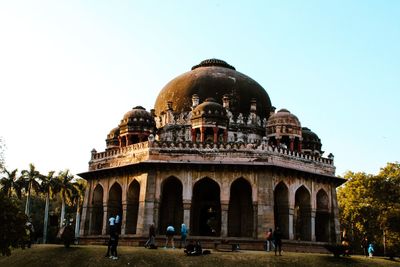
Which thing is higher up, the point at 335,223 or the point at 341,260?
the point at 335,223

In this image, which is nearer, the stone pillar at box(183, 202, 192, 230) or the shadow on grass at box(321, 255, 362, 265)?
the shadow on grass at box(321, 255, 362, 265)

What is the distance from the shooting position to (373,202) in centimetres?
3556

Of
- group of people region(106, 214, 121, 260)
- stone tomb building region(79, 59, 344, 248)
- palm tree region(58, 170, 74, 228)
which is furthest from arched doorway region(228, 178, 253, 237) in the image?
palm tree region(58, 170, 74, 228)

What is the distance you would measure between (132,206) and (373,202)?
19.0 metres

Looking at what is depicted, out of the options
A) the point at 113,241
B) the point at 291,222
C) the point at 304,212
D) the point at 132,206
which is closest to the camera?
the point at 113,241

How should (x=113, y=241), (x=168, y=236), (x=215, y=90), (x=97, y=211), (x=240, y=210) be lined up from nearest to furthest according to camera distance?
1. (x=113, y=241)
2. (x=168, y=236)
3. (x=240, y=210)
4. (x=97, y=211)
5. (x=215, y=90)

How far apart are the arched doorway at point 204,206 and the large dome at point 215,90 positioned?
5518 millimetres

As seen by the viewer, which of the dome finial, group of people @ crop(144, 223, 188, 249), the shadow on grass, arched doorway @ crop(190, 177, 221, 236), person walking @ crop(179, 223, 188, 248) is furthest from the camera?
the dome finial

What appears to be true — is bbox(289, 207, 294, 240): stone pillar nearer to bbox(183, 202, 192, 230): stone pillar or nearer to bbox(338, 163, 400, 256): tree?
bbox(183, 202, 192, 230): stone pillar

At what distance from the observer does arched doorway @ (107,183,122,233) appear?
2695 cm

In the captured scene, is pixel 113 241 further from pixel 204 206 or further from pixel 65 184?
pixel 65 184

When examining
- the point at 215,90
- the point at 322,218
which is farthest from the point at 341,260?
the point at 215,90

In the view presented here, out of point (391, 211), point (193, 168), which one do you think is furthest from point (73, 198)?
point (391, 211)

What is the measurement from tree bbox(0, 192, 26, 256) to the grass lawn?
104 cm
